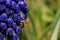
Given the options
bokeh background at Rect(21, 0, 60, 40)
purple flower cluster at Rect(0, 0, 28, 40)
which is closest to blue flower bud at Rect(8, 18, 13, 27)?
purple flower cluster at Rect(0, 0, 28, 40)

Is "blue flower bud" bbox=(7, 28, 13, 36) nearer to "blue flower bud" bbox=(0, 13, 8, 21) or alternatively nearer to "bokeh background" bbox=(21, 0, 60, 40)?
"blue flower bud" bbox=(0, 13, 8, 21)

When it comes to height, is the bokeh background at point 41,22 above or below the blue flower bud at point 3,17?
below

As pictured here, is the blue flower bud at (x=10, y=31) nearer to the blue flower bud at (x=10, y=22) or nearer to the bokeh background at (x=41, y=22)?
the blue flower bud at (x=10, y=22)

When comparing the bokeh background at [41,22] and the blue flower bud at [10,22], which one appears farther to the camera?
the bokeh background at [41,22]

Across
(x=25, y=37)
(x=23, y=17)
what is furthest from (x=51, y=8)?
(x=23, y=17)

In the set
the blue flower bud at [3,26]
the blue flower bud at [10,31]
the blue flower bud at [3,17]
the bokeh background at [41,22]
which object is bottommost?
the bokeh background at [41,22]

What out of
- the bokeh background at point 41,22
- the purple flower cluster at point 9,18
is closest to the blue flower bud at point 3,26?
the purple flower cluster at point 9,18
